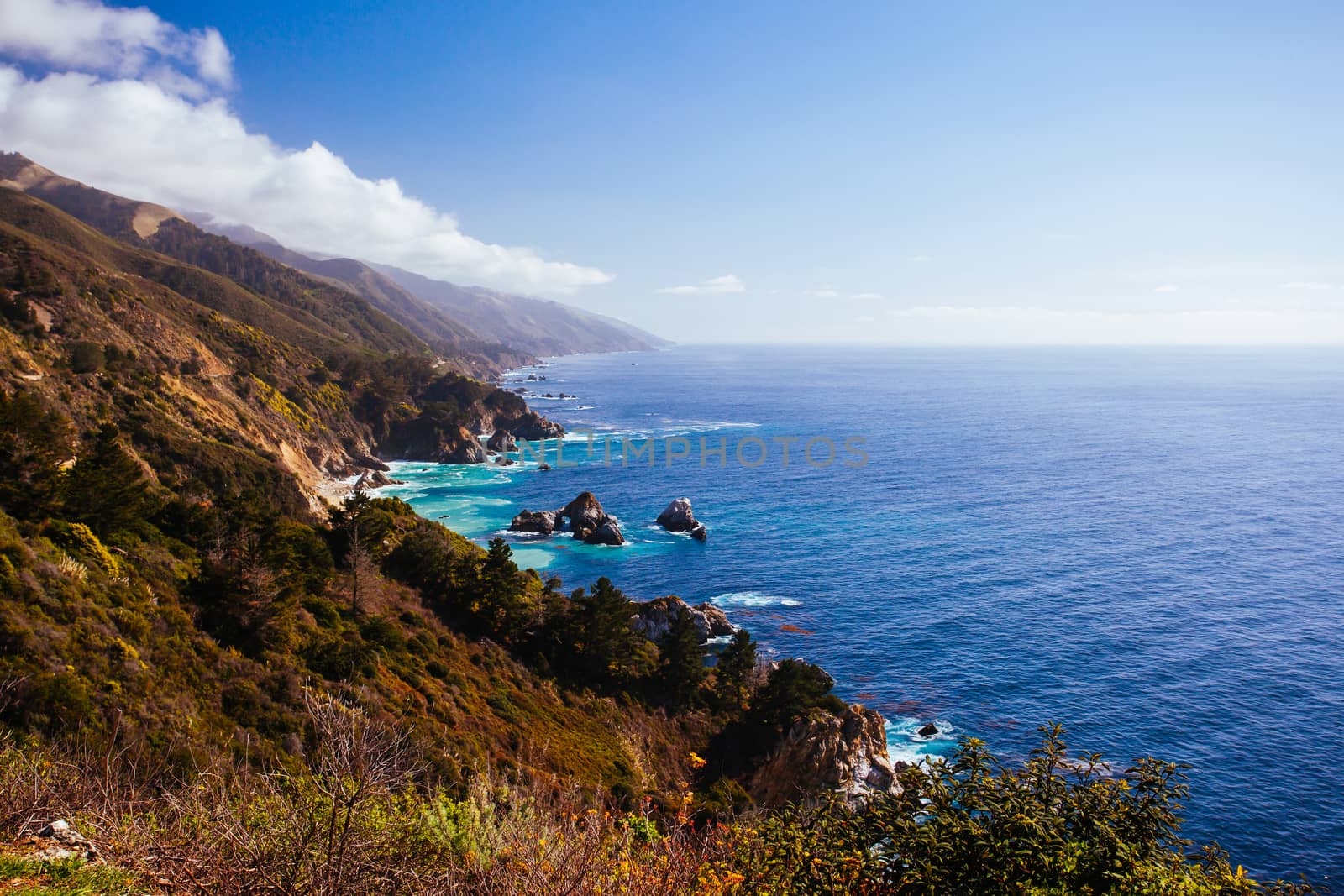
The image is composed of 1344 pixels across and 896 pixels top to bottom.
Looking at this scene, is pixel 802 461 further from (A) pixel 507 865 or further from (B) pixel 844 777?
(A) pixel 507 865

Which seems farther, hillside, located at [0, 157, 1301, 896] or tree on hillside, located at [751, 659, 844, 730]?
tree on hillside, located at [751, 659, 844, 730]

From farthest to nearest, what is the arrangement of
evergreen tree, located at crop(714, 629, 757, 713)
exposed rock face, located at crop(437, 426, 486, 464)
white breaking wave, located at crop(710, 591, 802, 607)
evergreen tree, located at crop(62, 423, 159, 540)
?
exposed rock face, located at crop(437, 426, 486, 464), white breaking wave, located at crop(710, 591, 802, 607), evergreen tree, located at crop(714, 629, 757, 713), evergreen tree, located at crop(62, 423, 159, 540)

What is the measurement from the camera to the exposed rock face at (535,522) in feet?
273

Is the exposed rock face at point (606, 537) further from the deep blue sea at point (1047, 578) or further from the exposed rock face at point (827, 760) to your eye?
the exposed rock face at point (827, 760)

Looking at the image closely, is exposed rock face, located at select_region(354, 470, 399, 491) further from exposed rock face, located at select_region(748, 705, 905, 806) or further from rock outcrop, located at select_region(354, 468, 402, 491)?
exposed rock face, located at select_region(748, 705, 905, 806)

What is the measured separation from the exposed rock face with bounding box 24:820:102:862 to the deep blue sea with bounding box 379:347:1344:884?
37.5 metres

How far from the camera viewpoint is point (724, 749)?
131 ft

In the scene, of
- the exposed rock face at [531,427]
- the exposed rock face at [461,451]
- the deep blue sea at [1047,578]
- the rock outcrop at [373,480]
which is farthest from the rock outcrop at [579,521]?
the exposed rock face at [531,427]

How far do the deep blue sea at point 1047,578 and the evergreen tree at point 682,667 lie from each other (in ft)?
35.6

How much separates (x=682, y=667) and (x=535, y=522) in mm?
44324

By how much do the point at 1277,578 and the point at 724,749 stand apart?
56803mm

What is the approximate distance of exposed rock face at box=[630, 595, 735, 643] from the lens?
174 feet

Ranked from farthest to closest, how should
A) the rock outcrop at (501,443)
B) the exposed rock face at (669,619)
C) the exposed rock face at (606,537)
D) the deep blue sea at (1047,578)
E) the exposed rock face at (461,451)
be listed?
1. the rock outcrop at (501,443)
2. the exposed rock face at (461,451)
3. the exposed rock face at (606,537)
4. the exposed rock face at (669,619)
5. the deep blue sea at (1047,578)

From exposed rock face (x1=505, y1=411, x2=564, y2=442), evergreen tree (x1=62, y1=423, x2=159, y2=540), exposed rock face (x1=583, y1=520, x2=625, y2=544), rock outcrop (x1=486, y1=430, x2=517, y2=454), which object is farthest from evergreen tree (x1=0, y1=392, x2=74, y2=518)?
exposed rock face (x1=505, y1=411, x2=564, y2=442)
